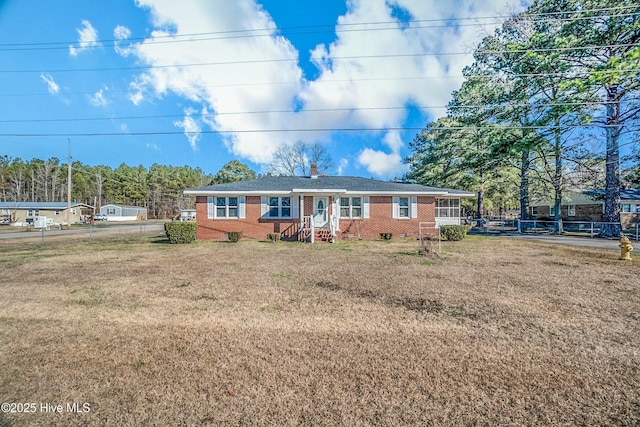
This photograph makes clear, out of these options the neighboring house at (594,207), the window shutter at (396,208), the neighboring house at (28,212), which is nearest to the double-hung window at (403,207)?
the window shutter at (396,208)

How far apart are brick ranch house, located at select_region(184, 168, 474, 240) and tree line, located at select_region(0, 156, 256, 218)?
4451 cm

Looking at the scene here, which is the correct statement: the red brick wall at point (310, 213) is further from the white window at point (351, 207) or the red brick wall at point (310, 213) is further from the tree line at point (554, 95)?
the tree line at point (554, 95)

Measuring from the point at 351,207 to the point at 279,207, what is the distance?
187 inches

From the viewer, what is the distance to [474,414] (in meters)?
2.53

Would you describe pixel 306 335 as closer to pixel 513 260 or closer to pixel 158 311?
pixel 158 311

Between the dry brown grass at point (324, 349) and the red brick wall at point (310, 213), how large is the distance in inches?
398

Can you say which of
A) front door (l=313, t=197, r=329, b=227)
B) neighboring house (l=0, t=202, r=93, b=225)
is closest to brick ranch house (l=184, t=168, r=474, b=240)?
front door (l=313, t=197, r=329, b=227)

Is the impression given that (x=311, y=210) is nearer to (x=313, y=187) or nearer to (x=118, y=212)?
(x=313, y=187)

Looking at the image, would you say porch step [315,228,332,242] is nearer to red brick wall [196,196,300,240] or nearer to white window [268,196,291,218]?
red brick wall [196,196,300,240]

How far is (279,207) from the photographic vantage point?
59.5 feet

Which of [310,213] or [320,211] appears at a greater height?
[320,211]

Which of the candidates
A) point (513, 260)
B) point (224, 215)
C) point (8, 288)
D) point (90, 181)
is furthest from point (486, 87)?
point (90, 181)

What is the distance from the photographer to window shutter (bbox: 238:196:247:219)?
59.0 feet

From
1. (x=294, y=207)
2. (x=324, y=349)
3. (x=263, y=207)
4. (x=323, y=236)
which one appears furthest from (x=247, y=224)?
(x=324, y=349)
